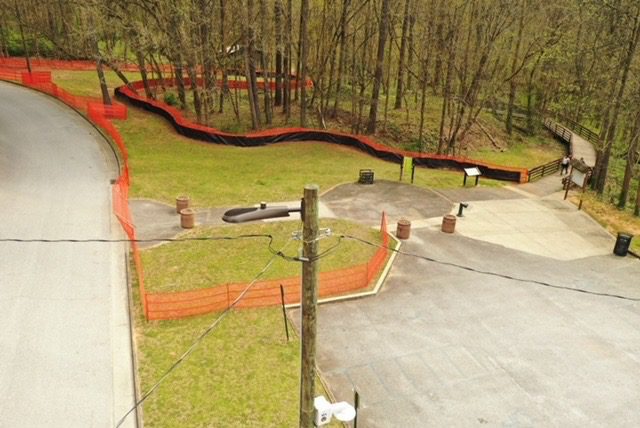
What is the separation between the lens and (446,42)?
31.9 m

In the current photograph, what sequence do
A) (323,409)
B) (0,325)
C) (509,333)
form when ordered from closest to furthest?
(323,409), (0,325), (509,333)

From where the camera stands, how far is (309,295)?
23.3 feet

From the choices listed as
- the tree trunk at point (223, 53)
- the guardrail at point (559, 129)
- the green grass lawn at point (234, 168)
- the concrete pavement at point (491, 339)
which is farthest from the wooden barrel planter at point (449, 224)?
the guardrail at point (559, 129)

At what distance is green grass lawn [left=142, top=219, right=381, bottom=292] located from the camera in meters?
15.4

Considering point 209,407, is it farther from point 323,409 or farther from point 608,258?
point 608,258

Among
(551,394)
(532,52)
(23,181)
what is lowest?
(551,394)

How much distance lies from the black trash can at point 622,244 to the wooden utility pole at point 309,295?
17.0 m

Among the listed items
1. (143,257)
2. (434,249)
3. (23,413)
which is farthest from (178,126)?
(23,413)

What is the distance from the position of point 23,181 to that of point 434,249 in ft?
62.3

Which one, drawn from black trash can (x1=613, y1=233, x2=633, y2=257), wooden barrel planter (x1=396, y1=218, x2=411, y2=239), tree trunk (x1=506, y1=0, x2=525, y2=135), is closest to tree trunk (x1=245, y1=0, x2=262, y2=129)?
tree trunk (x1=506, y1=0, x2=525, y2=135)

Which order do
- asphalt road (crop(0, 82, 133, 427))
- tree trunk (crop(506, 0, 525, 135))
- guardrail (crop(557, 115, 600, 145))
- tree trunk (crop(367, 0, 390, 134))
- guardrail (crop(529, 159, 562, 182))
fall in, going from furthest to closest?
guardrail (crop(557, 115, 600, 145)) < tree trunk (crop(506, 0, 525, 135)) < tree trunk (crop(367, 0, 390, 134)) < guardrail (crop(529, 159, 562, 182)) < asphalt road (crop(0, 82, 133, 427))

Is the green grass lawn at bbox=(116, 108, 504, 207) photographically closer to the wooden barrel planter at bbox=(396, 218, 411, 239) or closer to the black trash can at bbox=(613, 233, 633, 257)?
the wooden barrel planter at bbox=(396, 218, 411, 239)

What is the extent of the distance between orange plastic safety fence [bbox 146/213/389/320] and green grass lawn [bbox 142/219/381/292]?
83cm

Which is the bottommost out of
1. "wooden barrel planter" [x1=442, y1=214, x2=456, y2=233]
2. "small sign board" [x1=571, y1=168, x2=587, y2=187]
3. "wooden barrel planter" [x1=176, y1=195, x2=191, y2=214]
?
"wooden barrel planter" [x1=442, y1=214, x2=456, y2=233]
